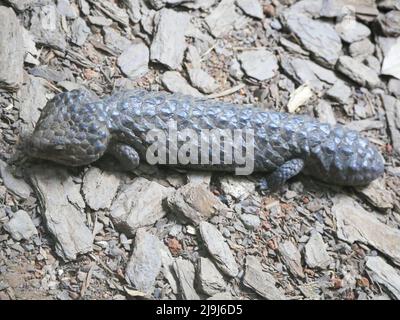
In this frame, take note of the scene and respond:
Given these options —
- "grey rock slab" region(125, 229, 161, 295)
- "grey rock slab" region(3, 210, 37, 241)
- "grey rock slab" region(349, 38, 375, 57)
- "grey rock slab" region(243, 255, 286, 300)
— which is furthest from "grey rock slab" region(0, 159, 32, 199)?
"grey rock slab" region(349, 38, 375, 57)

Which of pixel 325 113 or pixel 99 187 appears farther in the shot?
pixel 325 113

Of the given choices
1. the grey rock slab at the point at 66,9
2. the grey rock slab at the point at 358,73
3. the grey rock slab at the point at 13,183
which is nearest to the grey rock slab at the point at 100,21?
the grey rock slab at the point at 66,9

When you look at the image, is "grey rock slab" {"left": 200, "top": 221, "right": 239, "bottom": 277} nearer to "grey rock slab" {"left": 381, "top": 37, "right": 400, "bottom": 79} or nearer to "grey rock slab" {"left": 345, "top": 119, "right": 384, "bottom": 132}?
"grey rock slab" {"left": 345, "top": 119, "right": 384, "bottom": 132}

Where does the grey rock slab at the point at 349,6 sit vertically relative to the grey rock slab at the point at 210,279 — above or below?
above

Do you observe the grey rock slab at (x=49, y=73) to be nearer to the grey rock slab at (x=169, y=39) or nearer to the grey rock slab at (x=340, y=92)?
the grey rock slab at (x=169, y=39)

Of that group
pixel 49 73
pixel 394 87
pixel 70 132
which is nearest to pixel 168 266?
pixel 70 132

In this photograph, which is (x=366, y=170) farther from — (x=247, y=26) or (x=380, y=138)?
(x=247, y=26)

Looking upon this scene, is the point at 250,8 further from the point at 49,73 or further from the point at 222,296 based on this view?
the point at 222,296

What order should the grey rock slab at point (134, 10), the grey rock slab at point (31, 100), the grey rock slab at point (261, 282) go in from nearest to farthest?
1. the grey rock slab at point (261, 282)
2. the grey rock slab at point (31, 100)
3. the grey rock slab at point (134, 10)
